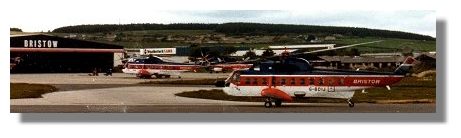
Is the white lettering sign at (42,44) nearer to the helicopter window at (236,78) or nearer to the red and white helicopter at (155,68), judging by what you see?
the red and white helicopter at (155,68)

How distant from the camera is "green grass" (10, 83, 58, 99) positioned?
1745 cm

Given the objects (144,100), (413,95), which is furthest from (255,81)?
(413,95)

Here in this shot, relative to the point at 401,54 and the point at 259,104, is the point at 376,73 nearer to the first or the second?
the point at 401,54

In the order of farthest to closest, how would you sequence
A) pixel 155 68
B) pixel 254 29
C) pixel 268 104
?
pixel 155 68
pixel 268 104
pixel 254 29

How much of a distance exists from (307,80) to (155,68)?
7.48 metres

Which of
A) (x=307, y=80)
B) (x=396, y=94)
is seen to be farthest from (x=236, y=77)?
(x=396, y=94)

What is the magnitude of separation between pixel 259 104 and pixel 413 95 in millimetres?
4235

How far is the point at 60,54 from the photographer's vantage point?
18859 millimetres

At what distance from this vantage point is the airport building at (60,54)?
Result: 59.7 feet

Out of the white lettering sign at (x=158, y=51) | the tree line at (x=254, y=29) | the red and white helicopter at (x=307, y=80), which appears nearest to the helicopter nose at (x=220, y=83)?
the red and white helicopter at (x=307, y=80)

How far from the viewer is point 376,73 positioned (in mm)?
18250

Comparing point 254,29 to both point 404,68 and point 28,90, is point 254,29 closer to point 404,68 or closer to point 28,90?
point 404,68

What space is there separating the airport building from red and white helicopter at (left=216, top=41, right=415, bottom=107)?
168 inches

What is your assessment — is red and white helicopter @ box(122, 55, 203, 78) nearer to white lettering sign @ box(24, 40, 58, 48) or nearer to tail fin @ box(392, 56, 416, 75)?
white lettering sign @ box(24, 40, 58, 48)
